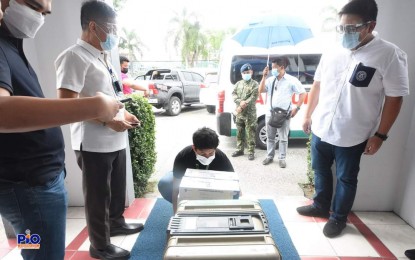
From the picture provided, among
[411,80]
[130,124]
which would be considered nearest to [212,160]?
[130,124]

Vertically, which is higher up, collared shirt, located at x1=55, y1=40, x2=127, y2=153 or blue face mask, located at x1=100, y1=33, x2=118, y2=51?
blue face mask, located at x1=100, y1=33, x2=118, y2=51

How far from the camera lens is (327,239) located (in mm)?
2268

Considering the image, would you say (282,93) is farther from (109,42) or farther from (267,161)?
(109,42)

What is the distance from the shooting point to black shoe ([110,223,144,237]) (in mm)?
2293

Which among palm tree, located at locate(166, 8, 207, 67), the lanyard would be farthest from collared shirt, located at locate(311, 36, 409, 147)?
palm tree, located at locate(166, 8, 207, 67)

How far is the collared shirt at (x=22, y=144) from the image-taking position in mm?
937

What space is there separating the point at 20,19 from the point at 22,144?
47cm

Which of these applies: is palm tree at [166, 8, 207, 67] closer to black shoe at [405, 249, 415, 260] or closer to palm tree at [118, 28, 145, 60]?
palm tree at [118, 28, 145, 60]

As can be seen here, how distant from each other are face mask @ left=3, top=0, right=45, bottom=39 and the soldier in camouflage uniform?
3.36m

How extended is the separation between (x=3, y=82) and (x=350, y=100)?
213cm

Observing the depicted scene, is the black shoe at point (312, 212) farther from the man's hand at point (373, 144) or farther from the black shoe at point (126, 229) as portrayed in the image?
the black shoe at point (126, 229)

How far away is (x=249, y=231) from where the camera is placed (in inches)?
37.6

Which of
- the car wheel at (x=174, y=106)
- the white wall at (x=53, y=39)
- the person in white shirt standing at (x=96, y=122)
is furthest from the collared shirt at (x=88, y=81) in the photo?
the car wheel at (x=174, y=106)

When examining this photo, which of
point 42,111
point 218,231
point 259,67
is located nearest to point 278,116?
point 259,67
